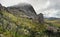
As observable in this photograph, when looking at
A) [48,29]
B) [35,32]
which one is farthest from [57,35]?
[35,32]

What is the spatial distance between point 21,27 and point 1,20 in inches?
353

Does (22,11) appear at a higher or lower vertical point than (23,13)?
higher

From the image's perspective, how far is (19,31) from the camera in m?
68.4

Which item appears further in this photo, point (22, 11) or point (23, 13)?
point (22, 11)

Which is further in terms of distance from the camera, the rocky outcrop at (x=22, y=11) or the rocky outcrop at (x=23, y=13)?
the rocky outcrop at (x=22, y=11)

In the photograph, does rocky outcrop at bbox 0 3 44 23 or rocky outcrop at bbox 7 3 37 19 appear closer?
rocky outcrop at bbox 0 3 44 23

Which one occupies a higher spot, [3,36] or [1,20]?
[1,20]

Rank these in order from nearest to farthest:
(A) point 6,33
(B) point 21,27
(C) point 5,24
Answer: (A) point 6,33
(C) point 5,24
(B) point 21,27

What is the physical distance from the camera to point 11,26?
227ft

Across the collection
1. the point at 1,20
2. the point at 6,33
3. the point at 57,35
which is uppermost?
the point at 1,20

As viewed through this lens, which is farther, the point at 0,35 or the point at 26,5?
the point at 26,5

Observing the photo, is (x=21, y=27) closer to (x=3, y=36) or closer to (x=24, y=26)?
(x=24, y=26)

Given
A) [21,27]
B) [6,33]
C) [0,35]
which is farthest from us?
[21,27]

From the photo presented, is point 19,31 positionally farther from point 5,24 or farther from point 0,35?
point 0,35
